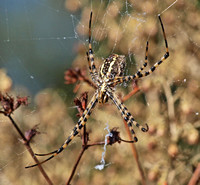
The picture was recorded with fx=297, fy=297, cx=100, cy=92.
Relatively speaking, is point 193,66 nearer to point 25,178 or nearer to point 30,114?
point 30,114

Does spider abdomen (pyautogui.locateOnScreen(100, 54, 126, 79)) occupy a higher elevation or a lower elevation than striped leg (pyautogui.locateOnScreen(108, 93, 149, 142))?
higher

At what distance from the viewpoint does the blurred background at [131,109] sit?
279 centimetres

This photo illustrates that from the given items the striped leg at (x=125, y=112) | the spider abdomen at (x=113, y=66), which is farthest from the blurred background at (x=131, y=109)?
the spider abdomen at (x=113, y=66)

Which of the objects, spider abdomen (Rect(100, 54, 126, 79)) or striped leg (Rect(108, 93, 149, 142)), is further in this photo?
striped leg (Rect(108, 93, 149, 142))

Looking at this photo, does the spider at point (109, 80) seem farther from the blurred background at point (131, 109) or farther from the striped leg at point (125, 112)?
the blurred background at point (131, 109)

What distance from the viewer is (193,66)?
280 cm

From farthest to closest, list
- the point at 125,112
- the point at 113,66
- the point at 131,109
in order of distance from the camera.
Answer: the point at 131,109 < the point at 125,112 < the point at 113,66

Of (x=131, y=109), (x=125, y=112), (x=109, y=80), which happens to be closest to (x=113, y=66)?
(x=109, y=80)

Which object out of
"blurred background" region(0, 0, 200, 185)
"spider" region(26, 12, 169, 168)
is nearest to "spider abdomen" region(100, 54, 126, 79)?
"spider" region(26, 12, 169, 168)

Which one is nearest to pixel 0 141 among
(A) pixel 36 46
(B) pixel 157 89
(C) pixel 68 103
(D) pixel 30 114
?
(D) pixel 30 114

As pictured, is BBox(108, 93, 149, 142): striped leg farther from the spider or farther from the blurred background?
the blurred background

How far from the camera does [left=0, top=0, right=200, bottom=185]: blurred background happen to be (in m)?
2.79

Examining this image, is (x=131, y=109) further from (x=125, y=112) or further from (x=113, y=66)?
(x=113, y=66)

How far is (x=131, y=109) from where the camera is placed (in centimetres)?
324
